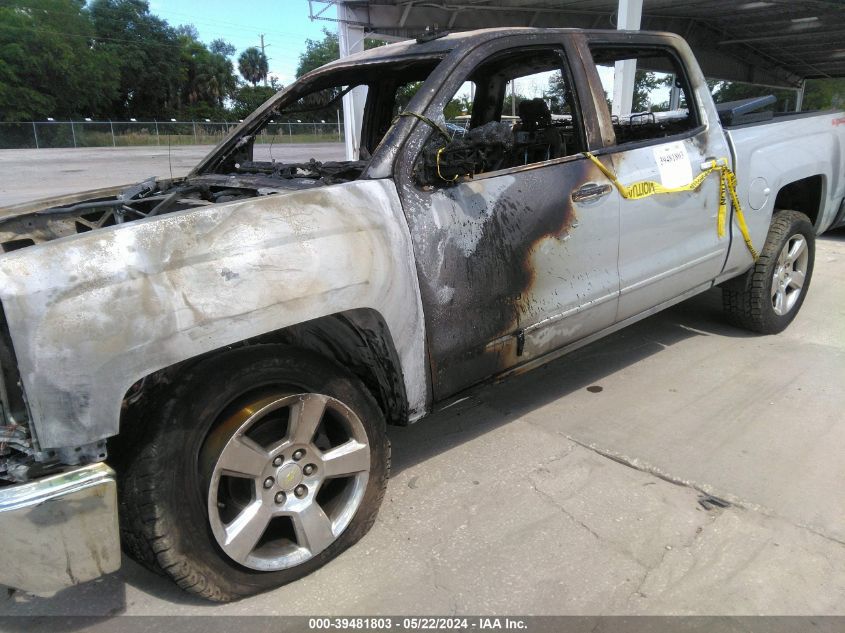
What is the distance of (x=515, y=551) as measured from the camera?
7.97 feet

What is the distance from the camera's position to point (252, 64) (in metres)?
91.3

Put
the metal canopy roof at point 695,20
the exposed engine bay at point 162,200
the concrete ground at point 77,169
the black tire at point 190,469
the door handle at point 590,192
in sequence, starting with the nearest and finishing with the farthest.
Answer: the black tire at point 190,469 < the exposed engine bay at point 162,200 < the door handle at point 590,192 < the metal canopy roof at point 695,20 < the concrete ground at point 77,169

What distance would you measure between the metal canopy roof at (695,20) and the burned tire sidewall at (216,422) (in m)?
9.49

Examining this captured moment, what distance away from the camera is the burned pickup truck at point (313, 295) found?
5.64ft

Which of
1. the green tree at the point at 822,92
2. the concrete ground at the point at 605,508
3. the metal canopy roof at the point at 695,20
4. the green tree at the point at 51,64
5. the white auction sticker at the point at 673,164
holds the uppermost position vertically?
the green tree at the point at 51,64

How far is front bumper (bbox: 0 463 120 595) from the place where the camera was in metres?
1.67

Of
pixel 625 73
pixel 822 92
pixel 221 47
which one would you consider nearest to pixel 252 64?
pixel 221 47

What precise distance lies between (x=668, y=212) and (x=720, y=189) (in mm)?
540

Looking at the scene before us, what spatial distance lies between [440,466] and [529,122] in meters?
2.22

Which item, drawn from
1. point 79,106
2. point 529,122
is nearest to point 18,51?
point 79,106

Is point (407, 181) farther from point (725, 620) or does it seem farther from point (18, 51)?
point (18, 51)

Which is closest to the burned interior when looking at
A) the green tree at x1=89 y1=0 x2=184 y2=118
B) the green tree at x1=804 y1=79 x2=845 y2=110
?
the green tree at x1=804 y1=79 x2=845 y2=110

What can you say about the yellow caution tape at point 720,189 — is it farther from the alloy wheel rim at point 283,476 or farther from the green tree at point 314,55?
the green tree at point 314,55

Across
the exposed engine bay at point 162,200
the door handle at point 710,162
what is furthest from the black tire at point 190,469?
the door handle at point 710,162
